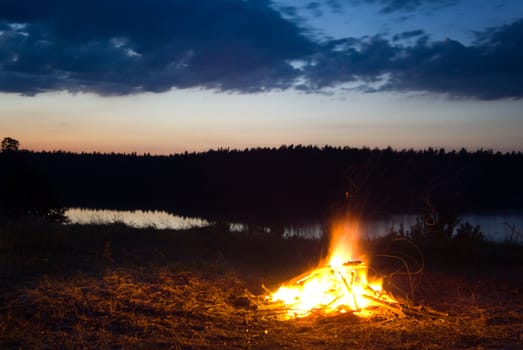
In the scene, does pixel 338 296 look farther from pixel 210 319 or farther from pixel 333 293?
pixel 210 319

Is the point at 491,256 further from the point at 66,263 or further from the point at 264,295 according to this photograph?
the point at 66,263

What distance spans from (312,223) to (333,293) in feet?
47.0

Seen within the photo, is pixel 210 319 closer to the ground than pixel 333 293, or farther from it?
closer to the ground

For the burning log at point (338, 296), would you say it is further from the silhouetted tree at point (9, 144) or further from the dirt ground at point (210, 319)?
the silhouetted tree at point (9, 144)

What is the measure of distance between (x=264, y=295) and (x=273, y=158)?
49.7 metres

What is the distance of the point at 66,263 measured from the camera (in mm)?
8141

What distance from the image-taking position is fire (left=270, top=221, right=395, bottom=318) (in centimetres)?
609

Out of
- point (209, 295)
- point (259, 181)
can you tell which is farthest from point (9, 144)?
point (209, 295)

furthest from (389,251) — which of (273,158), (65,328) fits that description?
(273,158)

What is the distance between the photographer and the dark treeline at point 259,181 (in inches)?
977

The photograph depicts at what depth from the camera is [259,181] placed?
178ft

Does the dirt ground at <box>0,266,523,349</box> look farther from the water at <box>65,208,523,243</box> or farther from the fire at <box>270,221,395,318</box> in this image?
the water at <box>65,208,523,243</box>

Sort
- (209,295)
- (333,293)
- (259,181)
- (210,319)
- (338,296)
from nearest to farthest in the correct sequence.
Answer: (210,319) → (338,296) → (333,293) → (209,295) → (259,181)

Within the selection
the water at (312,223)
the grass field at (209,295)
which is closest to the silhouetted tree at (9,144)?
the water at (312,223)
